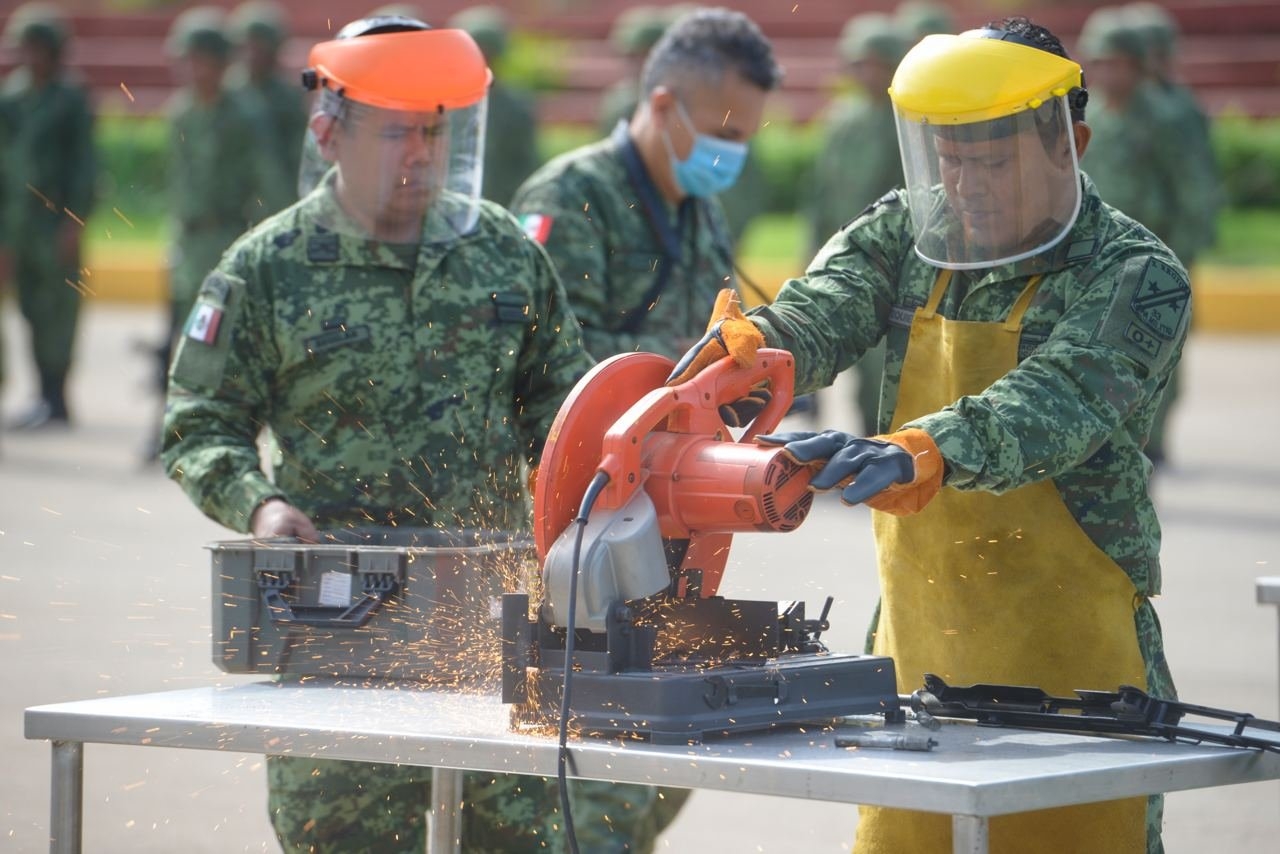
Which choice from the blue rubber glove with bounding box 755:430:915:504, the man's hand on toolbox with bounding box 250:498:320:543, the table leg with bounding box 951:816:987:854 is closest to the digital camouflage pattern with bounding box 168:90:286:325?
the man's hand on toolbox with bounding box 250:498:320:543

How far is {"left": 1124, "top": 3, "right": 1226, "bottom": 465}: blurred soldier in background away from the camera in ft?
36.2

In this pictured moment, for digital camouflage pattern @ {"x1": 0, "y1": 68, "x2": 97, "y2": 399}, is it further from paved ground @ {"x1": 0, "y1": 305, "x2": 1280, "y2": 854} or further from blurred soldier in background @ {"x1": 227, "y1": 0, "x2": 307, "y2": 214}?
blurred soldier in background @ {"x1": 227, "y1": 0, "x2": 307, "y2": 214}

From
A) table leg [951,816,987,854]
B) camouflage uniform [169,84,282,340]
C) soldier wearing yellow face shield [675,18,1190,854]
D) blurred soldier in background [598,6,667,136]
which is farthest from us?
camouflage uniform [169,84,282,340]

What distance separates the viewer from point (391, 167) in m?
4.20

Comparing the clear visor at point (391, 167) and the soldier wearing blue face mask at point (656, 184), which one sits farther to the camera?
the soldier wearing blue face mask at point (656, 184)

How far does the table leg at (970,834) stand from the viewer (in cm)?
287

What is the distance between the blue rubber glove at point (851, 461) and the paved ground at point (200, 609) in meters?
0.48

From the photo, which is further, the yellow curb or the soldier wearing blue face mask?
the yellow curb

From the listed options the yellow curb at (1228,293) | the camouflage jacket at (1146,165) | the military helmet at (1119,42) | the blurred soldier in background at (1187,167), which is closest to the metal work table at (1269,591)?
the blurred soldier in background at (1187,167)

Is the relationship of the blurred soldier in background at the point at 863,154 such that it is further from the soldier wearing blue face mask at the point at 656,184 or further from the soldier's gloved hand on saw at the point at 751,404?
the soldier's gloved hand on saw at the point at 751,404

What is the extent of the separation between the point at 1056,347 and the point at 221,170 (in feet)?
29.9

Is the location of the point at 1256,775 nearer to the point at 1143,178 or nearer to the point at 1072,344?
the point at 1072,344

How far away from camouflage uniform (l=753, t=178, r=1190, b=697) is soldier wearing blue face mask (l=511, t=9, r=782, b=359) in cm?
144

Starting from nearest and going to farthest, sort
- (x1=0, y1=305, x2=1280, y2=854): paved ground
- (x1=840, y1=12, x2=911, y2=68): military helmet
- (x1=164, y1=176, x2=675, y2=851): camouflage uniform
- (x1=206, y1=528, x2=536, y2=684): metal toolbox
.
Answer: (x1=206, y1=528, x2=536, y2=684): metal toolbox
(x1=164, y1=176, x2=675, y2=851): camouflage uniform
(x1=0, y1=305, x2=1280, y2=854): paved ground
(x1=840, y1=12, x2=911, y2=68): military helmet
